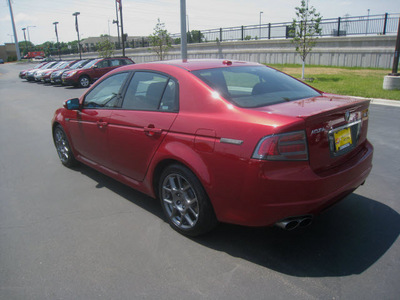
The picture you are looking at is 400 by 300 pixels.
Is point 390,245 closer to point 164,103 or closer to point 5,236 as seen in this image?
point 164,103

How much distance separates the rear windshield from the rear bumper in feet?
2.32

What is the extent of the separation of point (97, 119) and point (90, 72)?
1772 centimetres

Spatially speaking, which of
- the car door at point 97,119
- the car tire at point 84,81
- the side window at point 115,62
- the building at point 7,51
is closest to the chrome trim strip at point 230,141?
the car door at point 97,119

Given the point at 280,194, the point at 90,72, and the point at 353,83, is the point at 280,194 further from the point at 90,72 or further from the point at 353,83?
the point at 90,72

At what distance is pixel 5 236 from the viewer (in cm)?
343

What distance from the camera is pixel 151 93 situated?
3.60 m

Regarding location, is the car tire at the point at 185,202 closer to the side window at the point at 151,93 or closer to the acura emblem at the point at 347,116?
the side window at the point at 151,93

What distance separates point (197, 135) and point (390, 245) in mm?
1957

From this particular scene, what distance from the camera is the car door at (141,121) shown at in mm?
3307

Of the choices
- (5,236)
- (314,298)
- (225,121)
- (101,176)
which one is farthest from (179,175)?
(101,176)

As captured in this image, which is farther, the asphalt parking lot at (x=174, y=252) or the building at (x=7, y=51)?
the building at (x=7, y=51)

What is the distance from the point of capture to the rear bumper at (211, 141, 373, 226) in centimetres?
249

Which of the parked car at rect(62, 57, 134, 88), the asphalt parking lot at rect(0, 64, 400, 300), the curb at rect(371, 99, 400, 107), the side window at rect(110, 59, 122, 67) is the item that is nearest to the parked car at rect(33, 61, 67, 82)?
the parked car at rect(62, 57, 134, 88)

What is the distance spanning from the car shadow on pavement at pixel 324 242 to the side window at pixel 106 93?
5.07ft
